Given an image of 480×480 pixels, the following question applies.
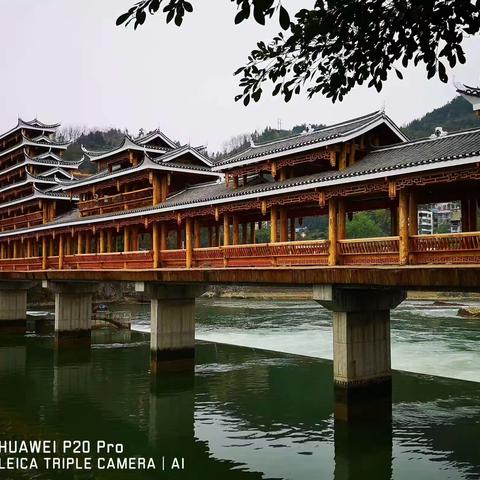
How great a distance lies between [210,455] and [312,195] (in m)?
8.22

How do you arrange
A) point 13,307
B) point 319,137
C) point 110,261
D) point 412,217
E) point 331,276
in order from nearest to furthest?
point 412,217 → point 331,276 → point 319,137 → point 110,261 → point 13,307

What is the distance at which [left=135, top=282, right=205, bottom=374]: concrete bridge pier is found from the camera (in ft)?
78.1

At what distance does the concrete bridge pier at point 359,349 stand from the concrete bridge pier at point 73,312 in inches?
773

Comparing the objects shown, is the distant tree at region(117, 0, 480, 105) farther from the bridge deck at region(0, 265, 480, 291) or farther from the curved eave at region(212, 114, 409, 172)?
the curved eave at region(212, 114, 409, 172)

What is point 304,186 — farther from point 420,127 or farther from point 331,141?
point 420,127

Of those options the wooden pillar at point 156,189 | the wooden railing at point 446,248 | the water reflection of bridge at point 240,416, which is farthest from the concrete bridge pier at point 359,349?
the wooden pillar at point 156,189

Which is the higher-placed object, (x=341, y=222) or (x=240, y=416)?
(x=341, y=222)

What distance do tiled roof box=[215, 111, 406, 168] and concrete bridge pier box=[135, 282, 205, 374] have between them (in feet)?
19.6

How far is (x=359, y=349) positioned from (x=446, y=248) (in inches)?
184

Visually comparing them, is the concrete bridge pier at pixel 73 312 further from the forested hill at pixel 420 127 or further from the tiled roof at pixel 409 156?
the forested hill at pixel 420 127

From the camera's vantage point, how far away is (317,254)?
659 inches

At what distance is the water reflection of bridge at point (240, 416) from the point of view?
46.6 ft

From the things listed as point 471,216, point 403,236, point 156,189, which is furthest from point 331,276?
point 156,189

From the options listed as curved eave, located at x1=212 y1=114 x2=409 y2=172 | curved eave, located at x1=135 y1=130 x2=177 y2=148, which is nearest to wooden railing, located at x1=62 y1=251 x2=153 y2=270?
curved eave, located at x1=212 y1=114 x2=409 y2=172
